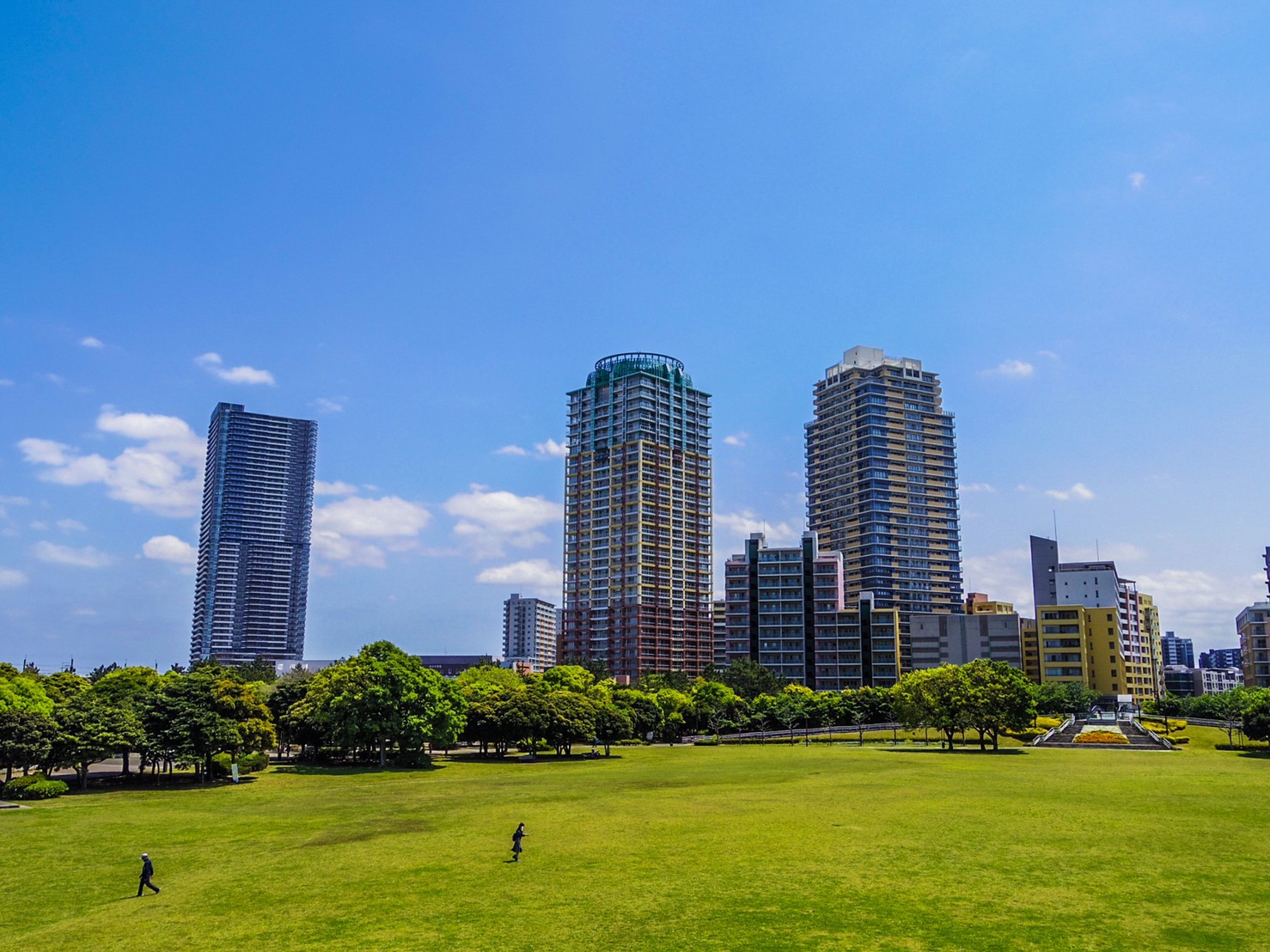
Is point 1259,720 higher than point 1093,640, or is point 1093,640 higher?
point 1093,640

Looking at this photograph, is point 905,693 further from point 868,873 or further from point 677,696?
point 868,873

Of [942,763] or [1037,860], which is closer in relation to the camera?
[1037,860]

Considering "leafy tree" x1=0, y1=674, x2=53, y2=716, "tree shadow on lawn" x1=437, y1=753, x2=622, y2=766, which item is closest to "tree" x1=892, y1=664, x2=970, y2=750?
"tree shadow on lawn" x1=437, y1=753, x2=622, y2=766

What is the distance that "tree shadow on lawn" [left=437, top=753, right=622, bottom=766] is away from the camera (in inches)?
3501

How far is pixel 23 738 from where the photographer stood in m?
61.7

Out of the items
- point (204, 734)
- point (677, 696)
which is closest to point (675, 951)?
point (204, 734)

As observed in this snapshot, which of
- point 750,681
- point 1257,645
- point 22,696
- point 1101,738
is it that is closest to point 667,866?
point 22,696

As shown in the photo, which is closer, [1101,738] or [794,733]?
[1101,738]

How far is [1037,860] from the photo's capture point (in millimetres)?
37156

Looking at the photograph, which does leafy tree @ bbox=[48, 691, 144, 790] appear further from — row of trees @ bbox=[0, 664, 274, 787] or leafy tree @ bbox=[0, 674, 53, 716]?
leafy tree @ bbox=[0, 674, 53, 716]

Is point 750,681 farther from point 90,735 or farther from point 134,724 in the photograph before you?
point 90,735

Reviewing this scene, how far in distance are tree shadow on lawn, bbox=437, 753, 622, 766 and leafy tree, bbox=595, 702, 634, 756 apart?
9.74 ft

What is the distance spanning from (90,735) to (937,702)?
80.8 meters

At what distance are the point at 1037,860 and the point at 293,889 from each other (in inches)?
1212
